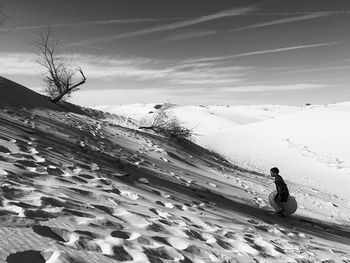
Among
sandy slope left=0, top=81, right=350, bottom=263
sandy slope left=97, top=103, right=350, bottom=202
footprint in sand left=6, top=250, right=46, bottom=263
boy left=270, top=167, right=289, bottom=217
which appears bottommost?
footprint in sand left=6, top=250, right=46, bottom=263

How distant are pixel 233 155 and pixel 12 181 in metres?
21.1

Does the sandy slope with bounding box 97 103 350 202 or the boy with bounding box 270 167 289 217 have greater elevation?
the sandy slope with bounding box 97 103 350 202

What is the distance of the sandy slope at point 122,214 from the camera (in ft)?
10.2

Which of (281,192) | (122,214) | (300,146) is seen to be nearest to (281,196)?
(281,192)

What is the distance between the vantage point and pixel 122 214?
4.23m

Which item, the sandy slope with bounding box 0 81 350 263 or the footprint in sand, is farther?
the sandy slope with bounding box 0 81 350 263

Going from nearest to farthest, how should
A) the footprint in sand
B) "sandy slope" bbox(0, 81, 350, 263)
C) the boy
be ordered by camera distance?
the footprint in sand < "sandy slope" bbox(0, 81, 350, 263) < the boy

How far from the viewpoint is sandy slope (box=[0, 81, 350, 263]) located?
3.12 m

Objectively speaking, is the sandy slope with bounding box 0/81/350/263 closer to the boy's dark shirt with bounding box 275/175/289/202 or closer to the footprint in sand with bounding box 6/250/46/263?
the footprint in sand with bounding box 6/250/46/263

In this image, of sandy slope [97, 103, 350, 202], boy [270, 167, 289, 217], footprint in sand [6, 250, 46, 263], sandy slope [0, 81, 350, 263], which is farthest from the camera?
sandy slope [97, 103, 350, 202]

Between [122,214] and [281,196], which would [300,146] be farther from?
[122,214]

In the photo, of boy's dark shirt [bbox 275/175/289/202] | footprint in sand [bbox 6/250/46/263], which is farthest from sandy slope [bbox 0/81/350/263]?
boy's dark shirt [bbox 275/175/289/202]

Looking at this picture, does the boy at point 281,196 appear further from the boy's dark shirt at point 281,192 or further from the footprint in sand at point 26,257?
the footprint in sand at point 26,257

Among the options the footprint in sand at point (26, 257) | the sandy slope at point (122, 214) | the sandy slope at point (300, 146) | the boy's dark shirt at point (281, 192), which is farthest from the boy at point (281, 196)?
the sandy slope at point (300, 146)
